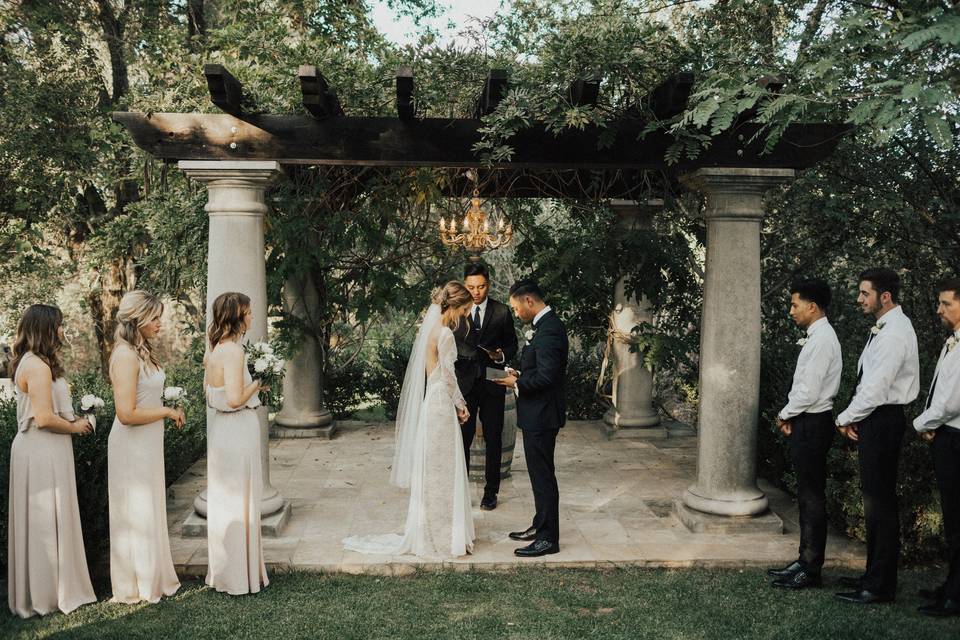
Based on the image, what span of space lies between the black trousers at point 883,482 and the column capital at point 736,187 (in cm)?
197

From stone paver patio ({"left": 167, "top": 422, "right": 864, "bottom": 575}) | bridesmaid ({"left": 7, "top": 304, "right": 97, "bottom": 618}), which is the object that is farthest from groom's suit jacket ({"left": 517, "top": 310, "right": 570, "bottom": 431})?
bridesmaid ({"left": 7, "top": 304, "right": 97, "bottom": 618})

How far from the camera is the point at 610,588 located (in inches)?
205

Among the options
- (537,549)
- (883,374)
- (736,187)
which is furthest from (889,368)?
(537,549)

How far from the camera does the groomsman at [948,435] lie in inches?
176

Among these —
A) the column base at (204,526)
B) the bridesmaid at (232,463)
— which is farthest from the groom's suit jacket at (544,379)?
the column base at (204,526)

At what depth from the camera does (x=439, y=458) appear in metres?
5.58

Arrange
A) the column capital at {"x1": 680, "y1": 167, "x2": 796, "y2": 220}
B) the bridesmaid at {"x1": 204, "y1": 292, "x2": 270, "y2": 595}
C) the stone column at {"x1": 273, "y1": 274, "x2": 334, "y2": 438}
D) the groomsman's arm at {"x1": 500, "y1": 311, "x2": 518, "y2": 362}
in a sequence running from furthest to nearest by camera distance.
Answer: the stone column at {"x1": 273, "y1": 274, "x2": 334, "y2": 438} < the groomsman's arm at {"x1": 500, "y1": 311, "x2": 518, "y2": 362} < the column capital at {"x1": 680, "y1": 167, "x2": 796, "y2": 220} < the bridesmaid at {"x1": 204, "y1": 292, "x2": 270, "y2": 595}

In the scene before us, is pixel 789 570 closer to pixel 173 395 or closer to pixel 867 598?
pixel 867 598

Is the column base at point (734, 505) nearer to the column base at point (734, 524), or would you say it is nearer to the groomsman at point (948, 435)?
the column base at point (734, 524)

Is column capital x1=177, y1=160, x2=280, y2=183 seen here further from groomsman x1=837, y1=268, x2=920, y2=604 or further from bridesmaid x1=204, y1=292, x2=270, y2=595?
groomsman x1=837, y1=268, x2=920, y2=604

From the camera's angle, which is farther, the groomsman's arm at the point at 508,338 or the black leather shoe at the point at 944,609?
the groomsman's arm at the point at 508,338

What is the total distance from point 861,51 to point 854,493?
3.30 meters

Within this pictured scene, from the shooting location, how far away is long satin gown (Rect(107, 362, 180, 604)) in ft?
15.4

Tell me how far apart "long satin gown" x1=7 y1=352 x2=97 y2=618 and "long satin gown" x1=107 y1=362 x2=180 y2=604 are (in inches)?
9.7
